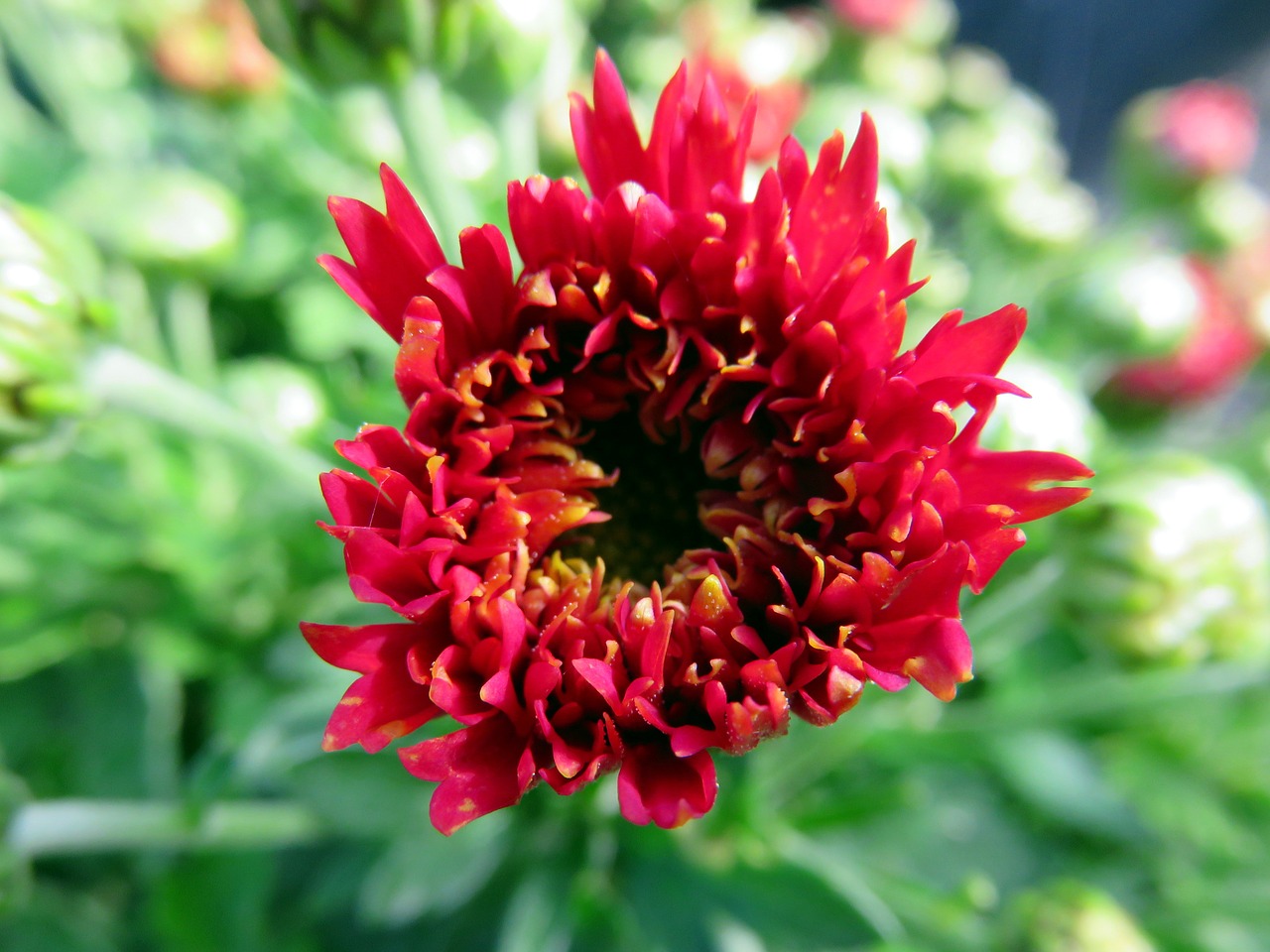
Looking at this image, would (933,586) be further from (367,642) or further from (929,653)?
(367,642)

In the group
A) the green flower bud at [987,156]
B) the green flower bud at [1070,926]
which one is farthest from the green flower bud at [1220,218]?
the green flower bud at [1070,926]

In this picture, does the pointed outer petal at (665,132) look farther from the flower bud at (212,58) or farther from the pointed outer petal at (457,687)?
the flower bud at (212,58)

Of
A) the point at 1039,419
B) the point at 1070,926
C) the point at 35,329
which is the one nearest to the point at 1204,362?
the point at 1039,419

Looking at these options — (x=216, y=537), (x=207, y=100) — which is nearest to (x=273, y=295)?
(x=207, y=100)

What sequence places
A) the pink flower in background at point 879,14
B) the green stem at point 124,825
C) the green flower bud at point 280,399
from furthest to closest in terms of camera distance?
the pink flower in background at point 879,14, the green flower bud at point 280,399, the green stem at point 124,825

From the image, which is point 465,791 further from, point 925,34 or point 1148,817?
point 925,34

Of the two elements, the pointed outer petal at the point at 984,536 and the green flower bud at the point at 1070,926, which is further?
the green flower bud at the point at 1070,926

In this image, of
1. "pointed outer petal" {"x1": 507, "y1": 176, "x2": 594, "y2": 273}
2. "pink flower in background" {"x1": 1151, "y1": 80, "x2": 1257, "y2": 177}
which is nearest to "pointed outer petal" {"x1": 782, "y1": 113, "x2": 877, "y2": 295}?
"pointed outer petal" {"x1": 507, "y1": 176, "x2": 594, "y2": 273}
